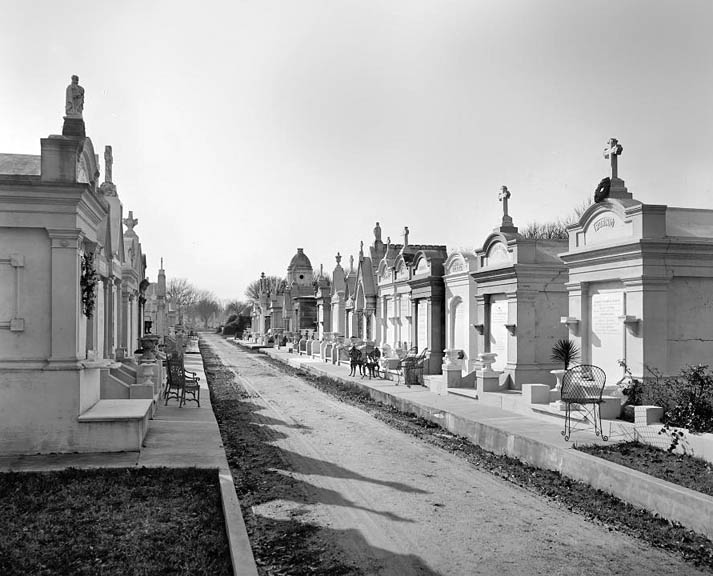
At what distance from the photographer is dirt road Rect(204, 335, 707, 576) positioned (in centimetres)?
559

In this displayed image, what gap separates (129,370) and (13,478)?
6715 mm

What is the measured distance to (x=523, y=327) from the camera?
51.8 feet

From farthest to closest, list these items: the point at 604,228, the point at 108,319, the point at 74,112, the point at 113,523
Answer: the point at 108,319
the point at 604,228
the point at 74,112
the point at 113,523

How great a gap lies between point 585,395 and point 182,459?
269 inches

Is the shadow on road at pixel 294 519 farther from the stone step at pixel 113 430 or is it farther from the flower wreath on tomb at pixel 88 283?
the flower wreath on tomb at pixel 88 283

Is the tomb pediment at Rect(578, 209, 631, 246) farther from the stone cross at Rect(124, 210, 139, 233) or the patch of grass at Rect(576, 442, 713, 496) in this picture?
the stone cross at Rect(124, 210, 139, 233)

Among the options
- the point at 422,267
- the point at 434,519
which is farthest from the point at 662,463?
the point at 422,267

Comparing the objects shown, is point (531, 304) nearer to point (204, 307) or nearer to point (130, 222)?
point (130, 222)

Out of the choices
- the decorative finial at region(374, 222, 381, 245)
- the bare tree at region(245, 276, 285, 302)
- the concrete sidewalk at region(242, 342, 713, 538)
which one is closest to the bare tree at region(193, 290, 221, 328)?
the bare tree at region(245, 276, 285, 302)

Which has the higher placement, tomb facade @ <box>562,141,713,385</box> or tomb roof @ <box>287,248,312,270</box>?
tomb roof @ <box>287,248,312,270</box>

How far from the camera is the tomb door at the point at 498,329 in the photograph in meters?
16.7

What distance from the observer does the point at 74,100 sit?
10.9m

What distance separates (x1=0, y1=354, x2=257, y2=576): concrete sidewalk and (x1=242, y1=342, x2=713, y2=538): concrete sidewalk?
14.8ft

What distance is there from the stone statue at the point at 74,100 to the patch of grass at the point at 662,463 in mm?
9827
